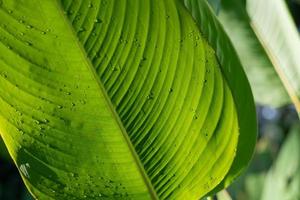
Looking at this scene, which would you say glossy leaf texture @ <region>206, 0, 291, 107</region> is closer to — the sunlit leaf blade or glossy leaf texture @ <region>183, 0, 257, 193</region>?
the sunlit leaf blade

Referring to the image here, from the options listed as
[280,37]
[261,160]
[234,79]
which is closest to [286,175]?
[261,160]

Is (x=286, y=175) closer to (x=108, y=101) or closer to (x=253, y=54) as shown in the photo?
(x=253, y=54)

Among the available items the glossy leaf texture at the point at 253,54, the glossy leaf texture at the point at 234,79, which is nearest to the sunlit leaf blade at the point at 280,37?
the glossy leaf texture at the point at 253,54

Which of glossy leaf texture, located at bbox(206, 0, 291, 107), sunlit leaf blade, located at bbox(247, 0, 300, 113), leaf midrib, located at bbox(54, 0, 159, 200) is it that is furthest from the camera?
glossy leaf texture, located at bbox(206, 0, 291, 107)

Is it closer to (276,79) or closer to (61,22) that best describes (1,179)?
(276,79)

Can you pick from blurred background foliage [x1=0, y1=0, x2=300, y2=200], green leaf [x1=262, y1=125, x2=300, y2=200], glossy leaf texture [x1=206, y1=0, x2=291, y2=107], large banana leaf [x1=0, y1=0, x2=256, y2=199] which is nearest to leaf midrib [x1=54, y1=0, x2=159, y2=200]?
large banana leaf [x1=0, y1=0, x2=256, y2=199]

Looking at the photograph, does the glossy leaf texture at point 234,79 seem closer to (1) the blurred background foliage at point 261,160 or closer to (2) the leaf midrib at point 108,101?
(2) the leaf midrib at point 108,101
